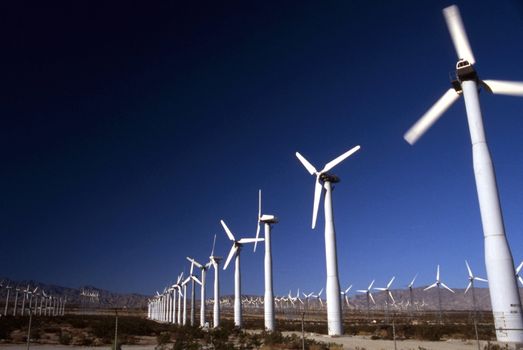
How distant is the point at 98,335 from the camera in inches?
1596

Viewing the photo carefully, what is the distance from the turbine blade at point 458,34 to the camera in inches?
1171

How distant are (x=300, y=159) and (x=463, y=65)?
2096 centimetres

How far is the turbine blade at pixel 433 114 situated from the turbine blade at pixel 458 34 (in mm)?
2340

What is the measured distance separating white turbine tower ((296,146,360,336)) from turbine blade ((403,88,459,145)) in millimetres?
11769

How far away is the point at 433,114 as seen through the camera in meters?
30.6

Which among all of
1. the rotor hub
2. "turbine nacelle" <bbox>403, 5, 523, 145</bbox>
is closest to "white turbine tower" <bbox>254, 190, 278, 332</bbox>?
the rotor hub

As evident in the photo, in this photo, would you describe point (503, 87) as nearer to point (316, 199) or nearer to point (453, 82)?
point (453, 82)

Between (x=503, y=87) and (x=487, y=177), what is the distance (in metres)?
6.53

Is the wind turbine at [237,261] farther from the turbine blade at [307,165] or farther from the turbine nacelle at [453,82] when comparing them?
the turbine nacelle at [453,82]

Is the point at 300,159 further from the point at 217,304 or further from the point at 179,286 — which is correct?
the point at 179,286

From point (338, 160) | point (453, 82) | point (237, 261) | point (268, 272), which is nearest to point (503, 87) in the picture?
point (453, 82)

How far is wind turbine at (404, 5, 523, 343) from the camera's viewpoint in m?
23.1

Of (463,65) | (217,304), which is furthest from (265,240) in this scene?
(463,65)

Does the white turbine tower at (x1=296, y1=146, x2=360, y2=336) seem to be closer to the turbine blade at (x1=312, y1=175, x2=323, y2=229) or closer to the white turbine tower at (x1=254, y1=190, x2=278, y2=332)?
the turbine blade at (x1=312, y1=175, x2=323, y2=229)
